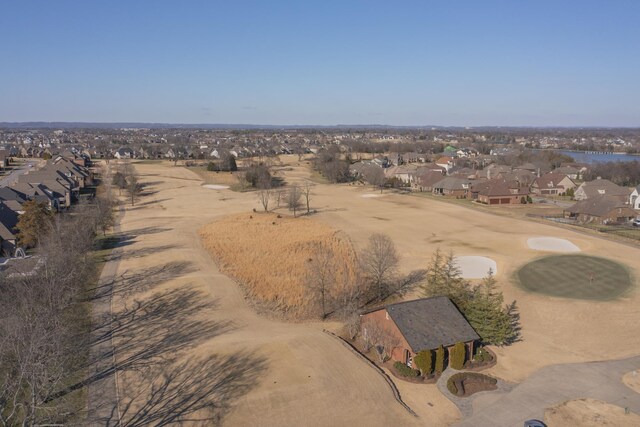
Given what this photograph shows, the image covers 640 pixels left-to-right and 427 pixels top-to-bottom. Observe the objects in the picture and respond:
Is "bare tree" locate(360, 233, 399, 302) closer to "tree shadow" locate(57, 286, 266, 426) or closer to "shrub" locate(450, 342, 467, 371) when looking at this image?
"shrub" locate(450, 342, 467, 371)

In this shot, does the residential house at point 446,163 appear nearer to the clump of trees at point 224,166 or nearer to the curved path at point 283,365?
the clump of trees at point 224,166

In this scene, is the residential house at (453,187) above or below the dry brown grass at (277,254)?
above

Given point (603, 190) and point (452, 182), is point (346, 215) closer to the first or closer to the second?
point (452, 182)

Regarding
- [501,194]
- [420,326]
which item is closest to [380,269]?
[420,326]

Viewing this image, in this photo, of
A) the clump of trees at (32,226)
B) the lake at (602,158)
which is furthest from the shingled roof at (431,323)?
the lake at (602,158)

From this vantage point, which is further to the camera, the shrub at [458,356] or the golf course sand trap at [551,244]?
the golf course sand trap at [551,244]

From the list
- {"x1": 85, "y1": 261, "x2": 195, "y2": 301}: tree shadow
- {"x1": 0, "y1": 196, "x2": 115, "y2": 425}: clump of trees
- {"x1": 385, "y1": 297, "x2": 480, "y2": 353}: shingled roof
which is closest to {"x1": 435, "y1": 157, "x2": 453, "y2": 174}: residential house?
{"x1": 85, "y1": 261, "x2": 195, "y2": 301}: tree shadow
